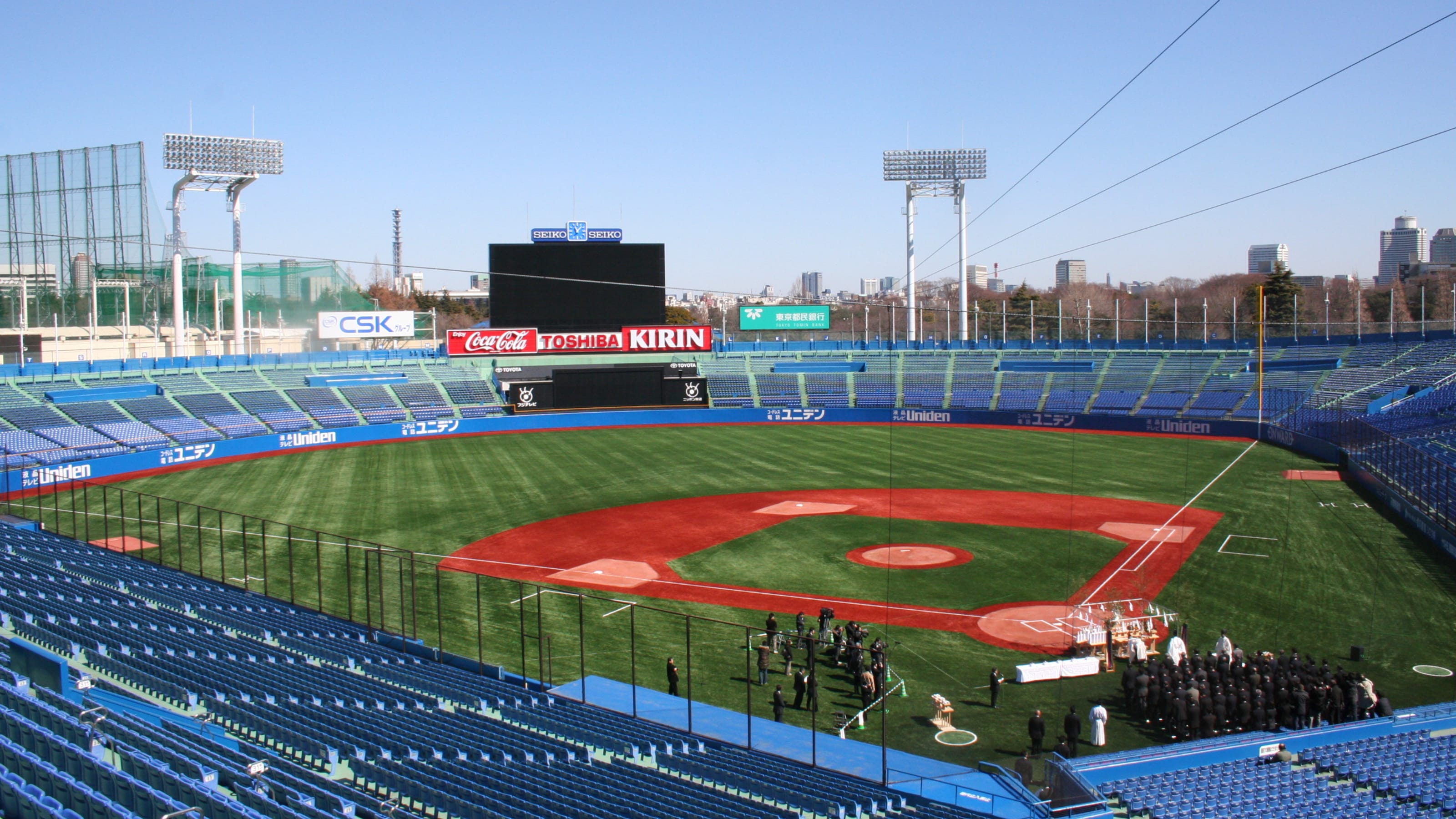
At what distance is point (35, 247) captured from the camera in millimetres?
66188

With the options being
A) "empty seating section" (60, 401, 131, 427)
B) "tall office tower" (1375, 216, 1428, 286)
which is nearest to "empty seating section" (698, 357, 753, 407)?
"empty seating section" (60, 401, 131, 427)

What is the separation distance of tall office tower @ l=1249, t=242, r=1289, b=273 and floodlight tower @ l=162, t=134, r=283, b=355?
7492 cm

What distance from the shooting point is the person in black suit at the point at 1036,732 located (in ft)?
47.9

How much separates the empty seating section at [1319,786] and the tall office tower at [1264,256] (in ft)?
249

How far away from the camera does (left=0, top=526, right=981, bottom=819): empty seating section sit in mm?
8719

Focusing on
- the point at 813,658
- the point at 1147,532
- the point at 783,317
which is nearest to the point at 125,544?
the point at 813,658

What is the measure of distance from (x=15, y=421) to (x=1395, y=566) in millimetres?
48969

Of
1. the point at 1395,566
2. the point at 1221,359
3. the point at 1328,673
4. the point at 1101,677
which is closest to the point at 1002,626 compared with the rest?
the point at 1101,677

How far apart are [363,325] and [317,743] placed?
57923mm

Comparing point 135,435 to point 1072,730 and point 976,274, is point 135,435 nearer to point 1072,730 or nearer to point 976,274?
point 1072,730

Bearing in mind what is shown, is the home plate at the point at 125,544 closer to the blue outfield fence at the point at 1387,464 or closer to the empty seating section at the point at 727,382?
the blue outfield fence at the point at 1387,464

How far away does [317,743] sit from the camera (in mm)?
11539

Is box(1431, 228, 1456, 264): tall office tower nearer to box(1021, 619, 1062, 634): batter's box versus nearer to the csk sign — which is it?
the csk sign

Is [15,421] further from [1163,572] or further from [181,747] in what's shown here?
[1163,572]
